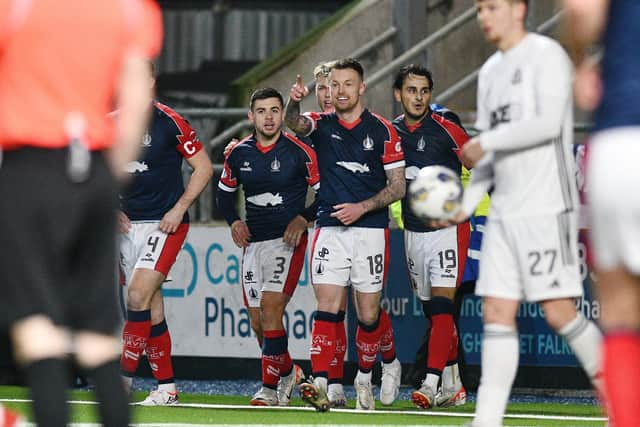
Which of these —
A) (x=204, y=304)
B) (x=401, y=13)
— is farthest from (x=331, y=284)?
(x=401, y=13)

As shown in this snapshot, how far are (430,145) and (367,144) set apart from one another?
761mm

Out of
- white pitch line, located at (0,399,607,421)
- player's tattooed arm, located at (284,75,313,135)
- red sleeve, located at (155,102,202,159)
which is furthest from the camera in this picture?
red sleeve, located at (155,102,202,159)

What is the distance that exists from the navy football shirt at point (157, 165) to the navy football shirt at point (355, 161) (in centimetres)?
100

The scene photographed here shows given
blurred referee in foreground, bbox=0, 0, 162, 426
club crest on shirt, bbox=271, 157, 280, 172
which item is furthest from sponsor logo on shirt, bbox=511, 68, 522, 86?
club crest on shirt, bbox=271, 157, 280, 172

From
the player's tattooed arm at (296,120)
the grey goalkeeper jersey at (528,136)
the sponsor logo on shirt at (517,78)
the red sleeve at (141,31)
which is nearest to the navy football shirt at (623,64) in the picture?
the red sleeve at (141,31)

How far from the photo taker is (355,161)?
34.8 feet

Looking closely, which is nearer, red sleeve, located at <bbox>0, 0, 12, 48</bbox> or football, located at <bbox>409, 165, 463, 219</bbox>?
red sleeve, located at <bbox>0, 0, 12, 48</bbox>

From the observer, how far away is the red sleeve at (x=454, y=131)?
11.2 m

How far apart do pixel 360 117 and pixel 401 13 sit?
186 inches

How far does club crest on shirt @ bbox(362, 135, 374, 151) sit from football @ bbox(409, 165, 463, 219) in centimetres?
307

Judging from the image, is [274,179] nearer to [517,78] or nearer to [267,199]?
[267,199]

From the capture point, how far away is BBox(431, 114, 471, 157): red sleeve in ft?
36.7

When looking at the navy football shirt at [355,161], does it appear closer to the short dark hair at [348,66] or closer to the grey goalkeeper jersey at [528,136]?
the short dark hair at [348,66]

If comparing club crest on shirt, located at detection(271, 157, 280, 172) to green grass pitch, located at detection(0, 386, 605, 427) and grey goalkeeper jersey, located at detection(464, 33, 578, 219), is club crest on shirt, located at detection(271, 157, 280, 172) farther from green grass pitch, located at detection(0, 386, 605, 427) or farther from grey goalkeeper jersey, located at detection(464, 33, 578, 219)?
grey goalkeeper jersey, located at detection(464, 33, 578, 219)
